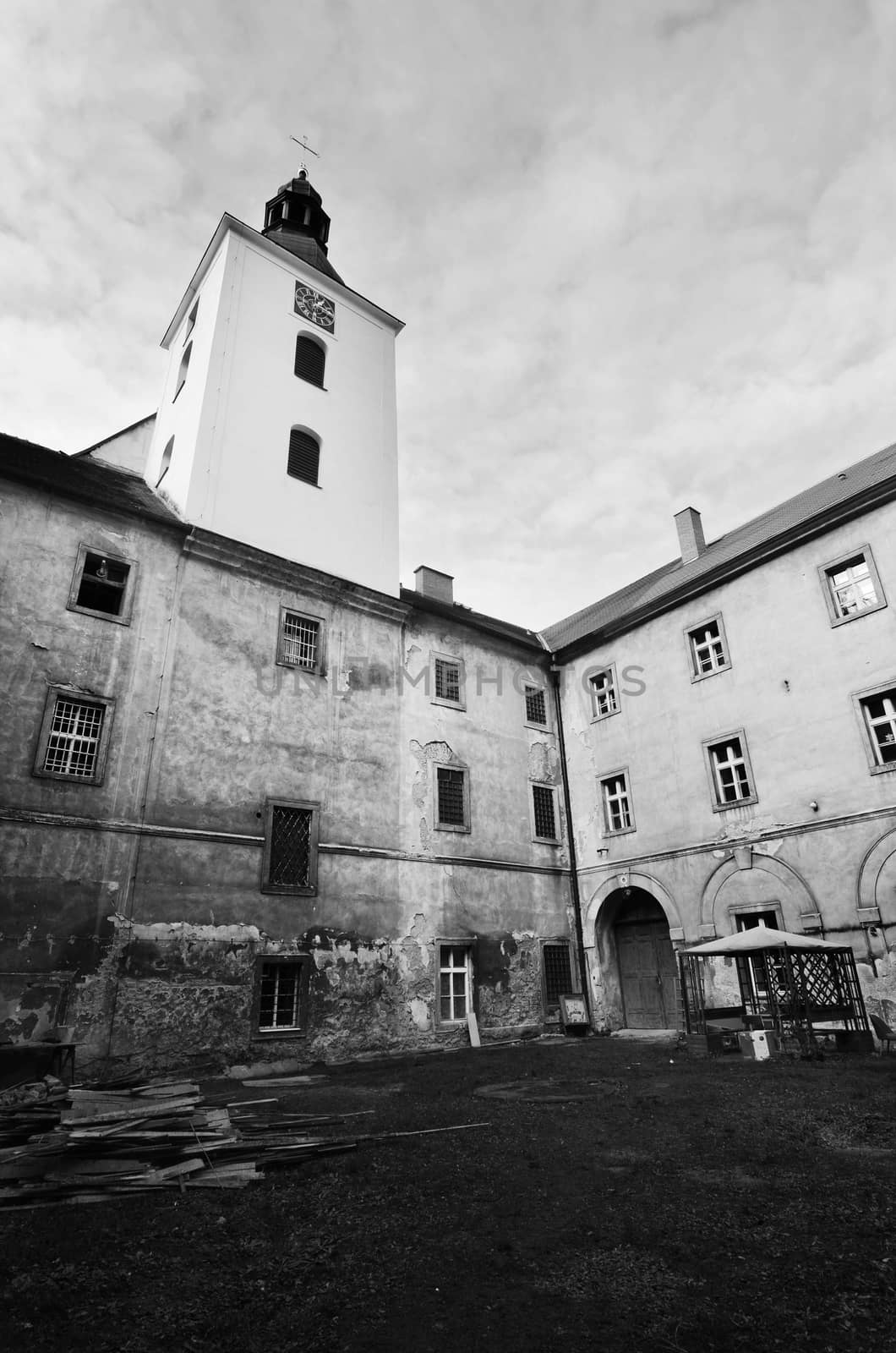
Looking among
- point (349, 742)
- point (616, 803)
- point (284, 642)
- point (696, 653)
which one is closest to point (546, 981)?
point (616, 803)

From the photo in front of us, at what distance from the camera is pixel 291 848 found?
16656mm

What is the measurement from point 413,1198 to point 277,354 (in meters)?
21.6

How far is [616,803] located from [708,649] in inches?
207

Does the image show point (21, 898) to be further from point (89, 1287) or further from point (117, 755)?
point (89, 1287)

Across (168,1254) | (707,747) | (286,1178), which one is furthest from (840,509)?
(168,1254)

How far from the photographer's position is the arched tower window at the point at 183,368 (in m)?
22.6

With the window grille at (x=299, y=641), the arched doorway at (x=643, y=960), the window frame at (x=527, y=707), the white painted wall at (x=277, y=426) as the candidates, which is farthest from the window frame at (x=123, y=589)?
the arched doorway at (x=643, y=960)

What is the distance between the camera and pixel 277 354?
21922 mm

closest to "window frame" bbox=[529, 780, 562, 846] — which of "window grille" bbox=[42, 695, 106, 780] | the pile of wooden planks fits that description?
"window grille" bbox=[42, 695, 106, 780]

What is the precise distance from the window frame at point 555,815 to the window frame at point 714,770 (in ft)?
17.0

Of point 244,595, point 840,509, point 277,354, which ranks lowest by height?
point 244,595

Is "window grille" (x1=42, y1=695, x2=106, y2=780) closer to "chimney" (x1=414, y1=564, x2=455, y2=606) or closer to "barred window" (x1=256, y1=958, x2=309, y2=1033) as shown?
"barred window" (x1=256, y1=958, x2=309, y2=1033)

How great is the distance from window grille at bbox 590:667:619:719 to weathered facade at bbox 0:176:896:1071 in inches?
4.5

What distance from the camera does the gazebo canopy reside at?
13.8 metres
